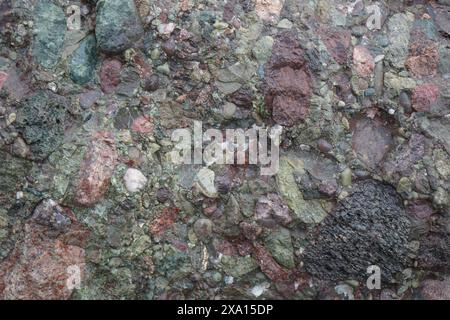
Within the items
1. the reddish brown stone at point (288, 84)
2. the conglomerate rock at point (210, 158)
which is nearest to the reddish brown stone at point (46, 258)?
the conglomerate rock at point (210, 158)

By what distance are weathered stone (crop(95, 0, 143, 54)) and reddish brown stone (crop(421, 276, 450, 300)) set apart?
5.04 feet

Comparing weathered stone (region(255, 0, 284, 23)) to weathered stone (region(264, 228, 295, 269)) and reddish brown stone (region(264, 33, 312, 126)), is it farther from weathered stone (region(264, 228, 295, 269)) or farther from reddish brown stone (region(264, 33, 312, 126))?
weathered stone (region(264, 228, 295, 269))

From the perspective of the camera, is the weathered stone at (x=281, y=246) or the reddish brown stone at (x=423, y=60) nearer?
the weathered stone at (x=281, y=246)

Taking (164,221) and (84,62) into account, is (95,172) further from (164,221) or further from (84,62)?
(84,62)

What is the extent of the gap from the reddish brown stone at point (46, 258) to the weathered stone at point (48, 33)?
576mm

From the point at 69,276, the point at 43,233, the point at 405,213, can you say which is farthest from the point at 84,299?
the point at 405,213

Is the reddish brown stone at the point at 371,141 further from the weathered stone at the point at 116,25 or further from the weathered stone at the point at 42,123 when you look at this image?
the weathered stone at the point at 42,123

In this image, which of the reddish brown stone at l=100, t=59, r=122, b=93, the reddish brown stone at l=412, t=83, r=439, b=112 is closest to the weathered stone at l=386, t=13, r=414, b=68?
the reddish brown stone at l=412, t=83, r=439, b=112

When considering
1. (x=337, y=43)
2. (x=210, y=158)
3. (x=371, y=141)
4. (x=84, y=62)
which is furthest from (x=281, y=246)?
(x=84, y=62)

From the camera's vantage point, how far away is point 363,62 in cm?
250

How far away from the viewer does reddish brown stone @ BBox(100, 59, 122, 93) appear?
2.46 m

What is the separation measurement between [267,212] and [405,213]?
0.55 meters

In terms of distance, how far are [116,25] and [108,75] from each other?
0.66 feet

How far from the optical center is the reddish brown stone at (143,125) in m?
2.44
